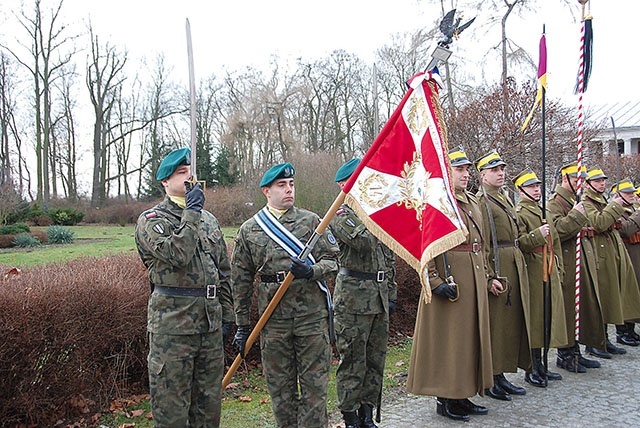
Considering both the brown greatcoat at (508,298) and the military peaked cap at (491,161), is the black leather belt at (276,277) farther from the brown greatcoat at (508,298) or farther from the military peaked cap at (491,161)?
the military peaked cap at (491,161)

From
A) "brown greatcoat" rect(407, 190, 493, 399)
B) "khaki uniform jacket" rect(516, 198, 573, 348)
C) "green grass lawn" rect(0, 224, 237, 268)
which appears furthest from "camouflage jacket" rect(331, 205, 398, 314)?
"green grass lawn" rect(0, 224, 237, 268)

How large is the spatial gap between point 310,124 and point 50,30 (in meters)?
15.4

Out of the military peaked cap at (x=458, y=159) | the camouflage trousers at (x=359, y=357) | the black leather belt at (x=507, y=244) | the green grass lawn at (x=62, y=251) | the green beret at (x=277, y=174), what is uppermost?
the military peaked cap at (x=458, y=159)

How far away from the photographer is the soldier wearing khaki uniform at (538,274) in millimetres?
6434

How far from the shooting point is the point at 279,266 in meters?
4.39

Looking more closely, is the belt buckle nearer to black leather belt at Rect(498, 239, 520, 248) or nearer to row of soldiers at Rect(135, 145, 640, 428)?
row of soldiers at Rect(135, 145, 640, 428)

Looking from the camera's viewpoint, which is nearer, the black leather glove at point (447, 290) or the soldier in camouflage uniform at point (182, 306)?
the soldier in camouflage uniform at point (182, 306)

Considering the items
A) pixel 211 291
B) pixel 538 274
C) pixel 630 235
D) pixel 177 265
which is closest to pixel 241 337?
pixel 211 291

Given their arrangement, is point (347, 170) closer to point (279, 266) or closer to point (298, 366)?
point (279, 266)

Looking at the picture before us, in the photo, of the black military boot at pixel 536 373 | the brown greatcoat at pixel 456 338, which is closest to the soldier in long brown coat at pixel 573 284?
the black military boot at pixel 536 373

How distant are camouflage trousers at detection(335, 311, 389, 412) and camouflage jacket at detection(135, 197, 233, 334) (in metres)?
1.33

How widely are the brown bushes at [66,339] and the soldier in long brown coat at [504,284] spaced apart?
11.2ft

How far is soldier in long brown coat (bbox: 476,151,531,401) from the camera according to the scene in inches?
238

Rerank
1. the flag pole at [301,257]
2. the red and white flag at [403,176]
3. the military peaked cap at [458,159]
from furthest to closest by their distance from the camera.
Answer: the military peaked cap at [458,159]
the red and white flag at [403,176]
the flag pole at [301,257]
